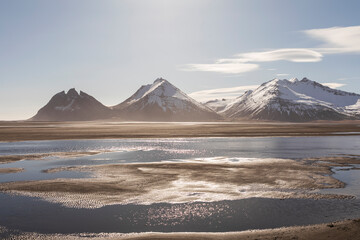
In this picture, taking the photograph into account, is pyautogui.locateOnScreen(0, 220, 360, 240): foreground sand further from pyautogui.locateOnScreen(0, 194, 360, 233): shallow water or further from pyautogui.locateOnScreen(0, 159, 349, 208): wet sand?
pyautogui.locateOnScreen(0, 159, 349, 208): wet sand

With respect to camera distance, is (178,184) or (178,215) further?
(178,184)

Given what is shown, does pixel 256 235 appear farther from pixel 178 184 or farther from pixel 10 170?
pixel 10 170

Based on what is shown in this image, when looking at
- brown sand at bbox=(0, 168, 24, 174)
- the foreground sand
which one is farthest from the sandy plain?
brown sand at bbox=(0, 168, 24, 174)

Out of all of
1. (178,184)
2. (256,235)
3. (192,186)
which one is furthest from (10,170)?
(256,235)

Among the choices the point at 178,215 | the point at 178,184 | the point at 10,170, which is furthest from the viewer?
the point at 10,170

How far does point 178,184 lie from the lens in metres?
31.3

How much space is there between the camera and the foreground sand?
57.5ft

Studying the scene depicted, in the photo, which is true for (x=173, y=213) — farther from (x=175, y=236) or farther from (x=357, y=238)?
(x=357, y=238)

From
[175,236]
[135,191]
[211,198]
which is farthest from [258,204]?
[135,191]

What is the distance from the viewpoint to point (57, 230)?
1912 cm

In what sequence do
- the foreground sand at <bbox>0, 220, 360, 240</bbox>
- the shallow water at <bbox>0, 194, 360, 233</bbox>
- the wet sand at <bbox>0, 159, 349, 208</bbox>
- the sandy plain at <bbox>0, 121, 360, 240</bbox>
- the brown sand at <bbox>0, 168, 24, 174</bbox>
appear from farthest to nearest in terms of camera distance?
the brown sand at <bbox>0, 168, 24, 174</bbox> → the wet sand at <bbox>0, 159, 349, 208</bbox> → the shallow water at <bbox>0, 194, 360, 233</bbox> → the sandy plain at <bbox>0, 121, 360, 240</bbox> → the foreground sand at <bbox>0, 220, 360, 240</bbox>

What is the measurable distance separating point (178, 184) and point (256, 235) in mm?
14164

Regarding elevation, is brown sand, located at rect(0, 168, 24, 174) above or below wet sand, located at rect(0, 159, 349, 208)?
above

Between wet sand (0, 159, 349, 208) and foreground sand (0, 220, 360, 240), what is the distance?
617 cm
